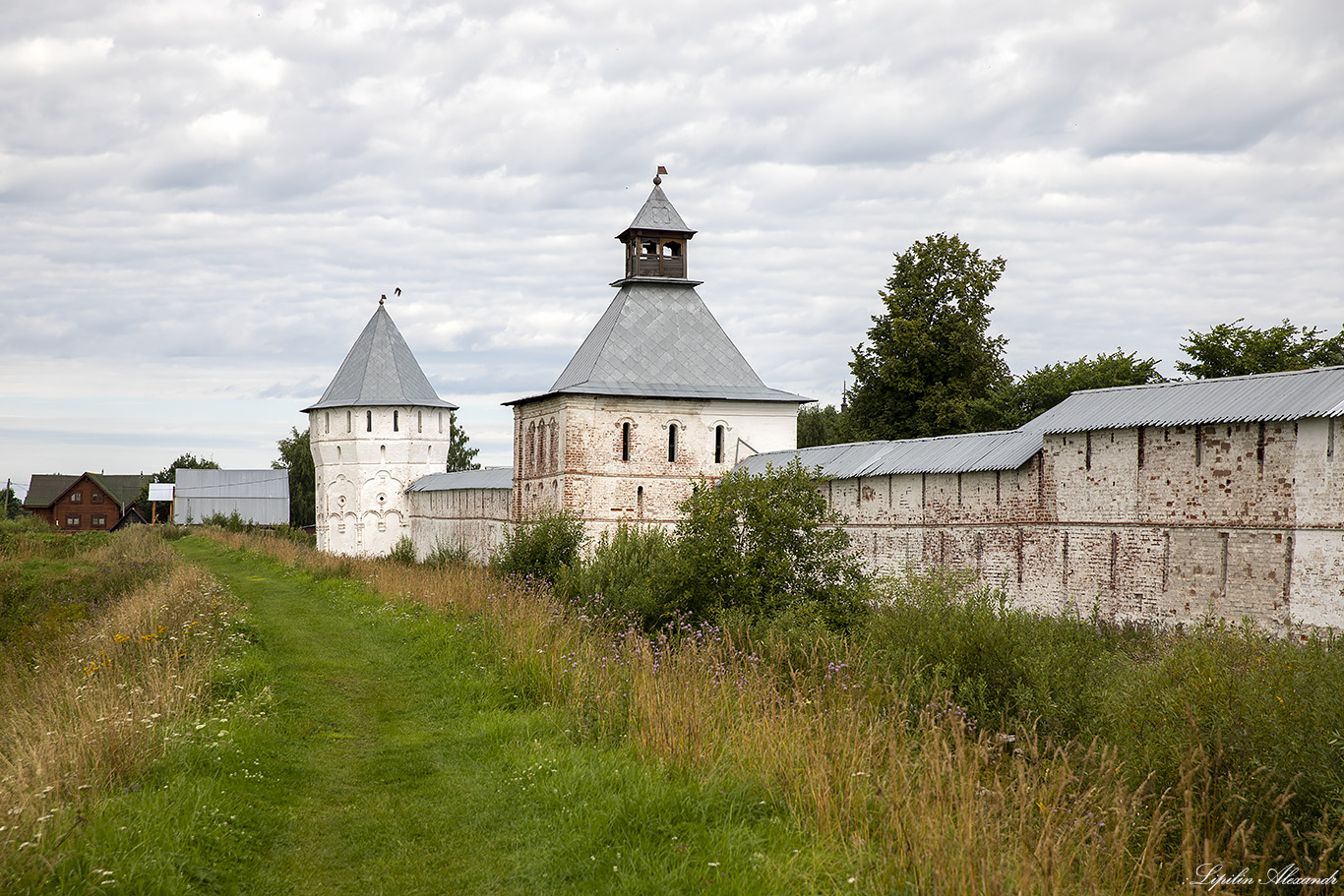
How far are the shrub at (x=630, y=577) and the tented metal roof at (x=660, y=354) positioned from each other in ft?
39.3

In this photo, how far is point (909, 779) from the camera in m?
5.31

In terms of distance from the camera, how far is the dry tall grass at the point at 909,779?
174 inches

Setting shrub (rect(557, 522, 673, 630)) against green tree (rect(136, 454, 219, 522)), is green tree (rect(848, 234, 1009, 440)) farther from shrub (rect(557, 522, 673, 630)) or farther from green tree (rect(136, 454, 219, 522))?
green tree (rect(136, 454, 219, 522))

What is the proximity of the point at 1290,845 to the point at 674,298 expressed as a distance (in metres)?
24.3

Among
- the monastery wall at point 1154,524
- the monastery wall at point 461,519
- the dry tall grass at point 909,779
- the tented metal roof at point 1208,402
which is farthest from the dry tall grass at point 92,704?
the monastery wall at point 461,519

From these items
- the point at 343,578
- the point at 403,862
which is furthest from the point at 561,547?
the point at 403,862

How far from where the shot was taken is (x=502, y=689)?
9.00 meters

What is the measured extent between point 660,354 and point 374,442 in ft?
52.1

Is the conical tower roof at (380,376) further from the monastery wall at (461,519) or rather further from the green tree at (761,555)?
the green tree at (761,555)

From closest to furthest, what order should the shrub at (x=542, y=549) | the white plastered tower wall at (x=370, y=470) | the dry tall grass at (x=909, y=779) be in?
1. the dry tall grass at (x=909, y=779)
2. the shrub at (x=542, y=549)
3. the white plastered tower wall at (x=370, y=470)

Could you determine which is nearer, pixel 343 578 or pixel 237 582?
pixel 343 578

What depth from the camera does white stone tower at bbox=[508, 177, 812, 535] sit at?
26.0m

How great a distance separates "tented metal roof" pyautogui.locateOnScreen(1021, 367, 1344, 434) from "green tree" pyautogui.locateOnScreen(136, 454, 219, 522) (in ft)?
174

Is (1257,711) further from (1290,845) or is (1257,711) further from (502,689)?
(502,689)
